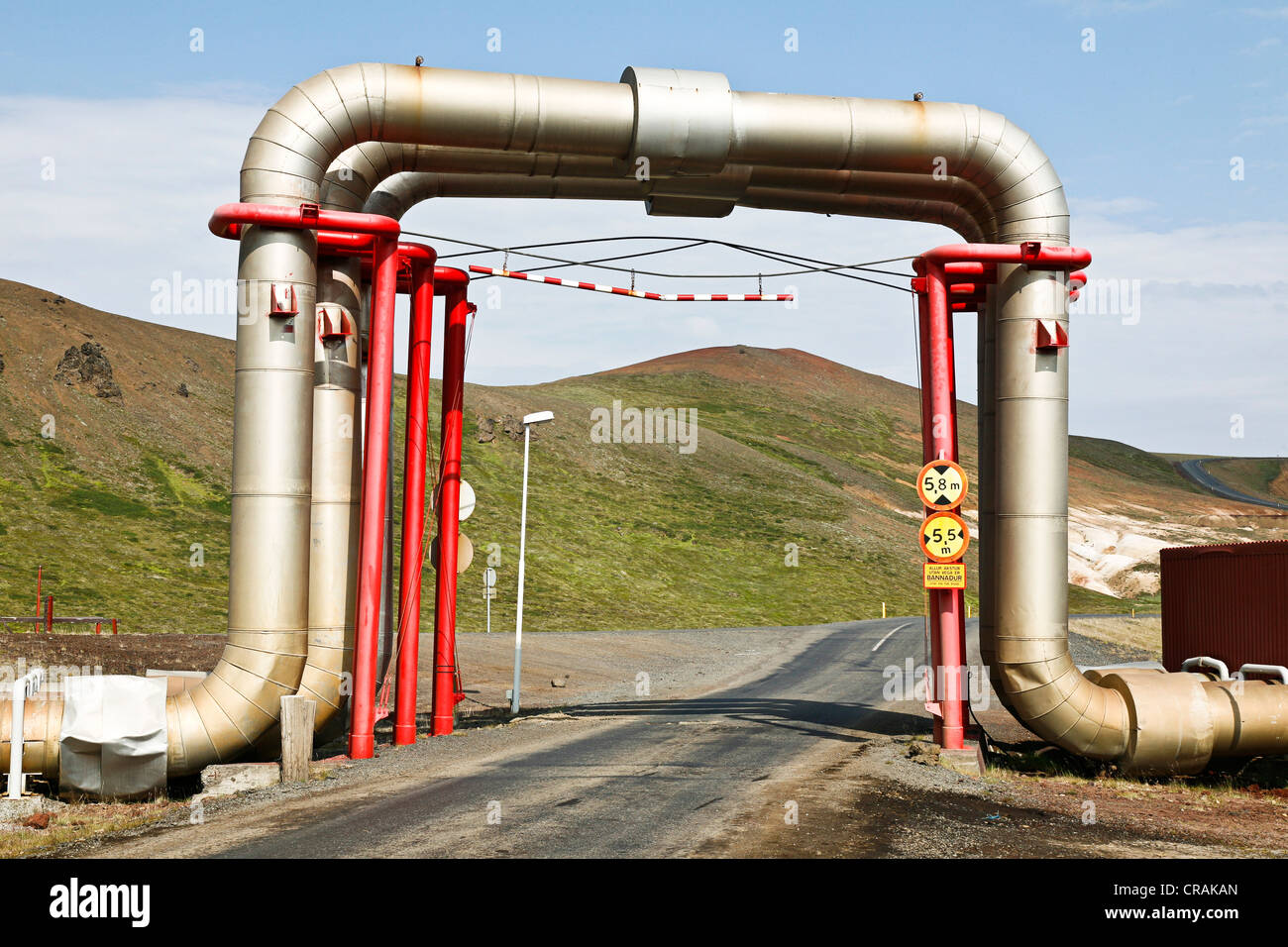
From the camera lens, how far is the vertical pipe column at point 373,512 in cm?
1559

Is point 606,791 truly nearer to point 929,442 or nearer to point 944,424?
point 929,442

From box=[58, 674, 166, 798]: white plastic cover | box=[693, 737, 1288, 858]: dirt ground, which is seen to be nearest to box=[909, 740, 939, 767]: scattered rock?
box=[693, 737, 1288, 858]: dirt ground

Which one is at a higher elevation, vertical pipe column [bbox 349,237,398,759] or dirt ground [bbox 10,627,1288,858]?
vertical pipe column [bbox 349,237,398,759]

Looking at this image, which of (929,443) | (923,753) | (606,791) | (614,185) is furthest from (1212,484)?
(606,791)

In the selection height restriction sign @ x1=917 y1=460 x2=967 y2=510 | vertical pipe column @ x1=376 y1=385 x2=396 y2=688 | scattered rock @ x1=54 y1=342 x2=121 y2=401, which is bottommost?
vertical pipe column @ x1=376 y1=385 x2=396 y2=688

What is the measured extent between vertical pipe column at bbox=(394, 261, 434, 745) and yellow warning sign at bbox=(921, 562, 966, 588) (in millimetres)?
7504

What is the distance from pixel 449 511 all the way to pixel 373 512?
304 cm

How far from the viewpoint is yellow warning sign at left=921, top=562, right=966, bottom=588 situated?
16.0 meters

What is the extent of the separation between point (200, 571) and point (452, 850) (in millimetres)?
42362

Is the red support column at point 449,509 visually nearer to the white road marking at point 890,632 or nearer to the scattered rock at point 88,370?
the white road marking at point 890,632

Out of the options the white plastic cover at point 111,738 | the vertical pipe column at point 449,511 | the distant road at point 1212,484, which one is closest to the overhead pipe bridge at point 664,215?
the white plastic cover at point 111,738

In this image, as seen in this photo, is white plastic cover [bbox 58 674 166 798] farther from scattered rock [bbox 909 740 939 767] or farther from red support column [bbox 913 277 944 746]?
red support column [bbox 913 277 944 746]

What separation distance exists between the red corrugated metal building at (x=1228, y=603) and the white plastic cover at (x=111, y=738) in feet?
51.3

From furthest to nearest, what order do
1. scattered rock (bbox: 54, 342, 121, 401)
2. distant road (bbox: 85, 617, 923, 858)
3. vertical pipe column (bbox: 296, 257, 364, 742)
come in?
scattered rock (bbox: 54, 342, 121, 401) < vertical pipe column (bbox: 296, 257, 364, 742) < distant road (bbox: 85, 617, 923, 858)
